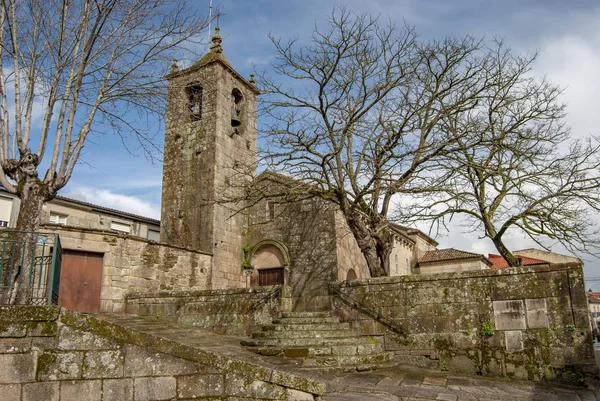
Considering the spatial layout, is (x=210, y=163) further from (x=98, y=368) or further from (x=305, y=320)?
(x=98, y=368)

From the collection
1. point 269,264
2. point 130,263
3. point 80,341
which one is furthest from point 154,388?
point 269,264

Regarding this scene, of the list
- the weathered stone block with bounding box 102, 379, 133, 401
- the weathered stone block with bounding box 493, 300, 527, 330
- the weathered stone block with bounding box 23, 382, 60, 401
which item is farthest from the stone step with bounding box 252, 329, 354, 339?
the weathered stone block with bounding box 23, 382, 60, 401

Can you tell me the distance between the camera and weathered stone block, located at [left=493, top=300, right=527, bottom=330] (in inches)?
320

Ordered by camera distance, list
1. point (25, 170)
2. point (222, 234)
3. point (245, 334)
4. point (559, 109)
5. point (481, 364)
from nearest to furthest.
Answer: point (25, 170), point (481, 364), point (245, 334), point (559, 109), point (222, 234)

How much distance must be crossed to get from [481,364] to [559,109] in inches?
332

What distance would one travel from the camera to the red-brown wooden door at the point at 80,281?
12195 millimetres

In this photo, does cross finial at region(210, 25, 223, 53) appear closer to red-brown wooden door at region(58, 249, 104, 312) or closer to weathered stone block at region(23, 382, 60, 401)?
red-brown wooden door at region(58, 249, 104, 312)

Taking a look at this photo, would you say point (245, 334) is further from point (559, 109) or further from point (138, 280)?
point (559, 109)

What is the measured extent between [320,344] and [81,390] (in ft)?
18.6

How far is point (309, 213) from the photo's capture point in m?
17.6

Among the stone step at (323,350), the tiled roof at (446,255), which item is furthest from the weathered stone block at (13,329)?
the tiled roof at (446,255)

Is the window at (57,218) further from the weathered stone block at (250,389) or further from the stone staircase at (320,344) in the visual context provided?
the weathered stone block at (250,389)

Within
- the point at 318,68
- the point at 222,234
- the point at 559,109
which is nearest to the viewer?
the point at 318,68

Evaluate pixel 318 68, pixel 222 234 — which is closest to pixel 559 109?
pixel 318 68
